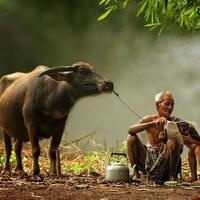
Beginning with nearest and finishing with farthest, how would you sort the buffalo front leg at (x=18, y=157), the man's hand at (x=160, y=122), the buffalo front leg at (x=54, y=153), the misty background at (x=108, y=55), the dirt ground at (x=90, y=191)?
the dirt ground at (x=90, y=191) < the man's hand at (x=160, y=122) < the buffalo front leg at (x=54, y=153) < the buffalo front leg at (x=18, y=157) < the misty background at (x=108, y=55)

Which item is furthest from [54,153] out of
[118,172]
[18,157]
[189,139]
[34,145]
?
[189,139]

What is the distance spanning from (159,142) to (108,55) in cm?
544

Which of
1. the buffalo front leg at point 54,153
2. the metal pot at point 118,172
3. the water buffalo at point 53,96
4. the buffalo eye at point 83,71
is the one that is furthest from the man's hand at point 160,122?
the buffalo front leg at point 54,153

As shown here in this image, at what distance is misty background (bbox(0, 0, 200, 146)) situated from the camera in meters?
10.0

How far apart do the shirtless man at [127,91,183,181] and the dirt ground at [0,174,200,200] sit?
0.80ft

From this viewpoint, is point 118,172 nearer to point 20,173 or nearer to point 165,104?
point 165,104

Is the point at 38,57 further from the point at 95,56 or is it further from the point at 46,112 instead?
the point at 46,112

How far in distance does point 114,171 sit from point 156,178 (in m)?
0.38

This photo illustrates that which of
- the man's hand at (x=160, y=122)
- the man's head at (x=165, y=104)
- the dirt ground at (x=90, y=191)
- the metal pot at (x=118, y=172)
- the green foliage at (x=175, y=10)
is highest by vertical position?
the green foliage at (x=175, y=10)

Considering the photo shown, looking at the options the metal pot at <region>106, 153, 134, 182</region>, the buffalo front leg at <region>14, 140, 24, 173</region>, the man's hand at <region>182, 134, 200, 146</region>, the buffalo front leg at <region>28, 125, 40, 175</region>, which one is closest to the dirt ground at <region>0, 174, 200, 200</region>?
the metal pot at <region>106, 153, 134, 182</region>

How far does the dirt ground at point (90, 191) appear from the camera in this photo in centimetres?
379

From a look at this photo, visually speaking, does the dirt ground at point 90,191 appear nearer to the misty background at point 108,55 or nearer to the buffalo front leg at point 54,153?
the buffalo front leg at point 54,153

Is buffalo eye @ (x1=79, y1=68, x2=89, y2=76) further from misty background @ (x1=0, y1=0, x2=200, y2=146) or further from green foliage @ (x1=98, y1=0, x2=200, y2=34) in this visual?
misty background @ (x1=0, y1=0, x2=200, y2=146)

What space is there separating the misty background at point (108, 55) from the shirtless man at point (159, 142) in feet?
16.0
